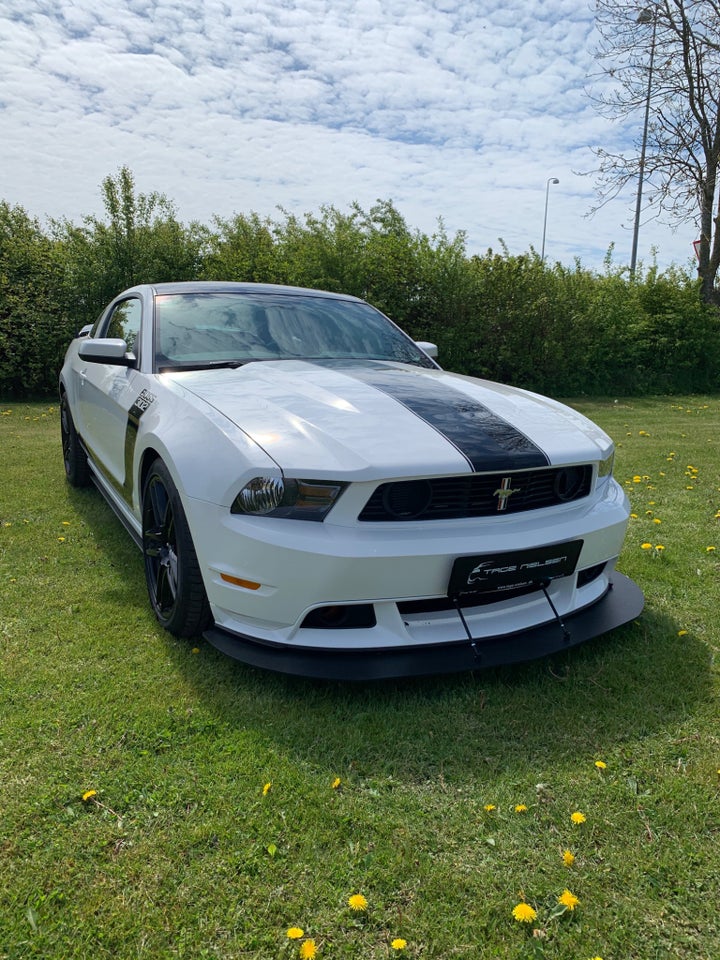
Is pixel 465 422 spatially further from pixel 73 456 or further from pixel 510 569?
pixel 73 456

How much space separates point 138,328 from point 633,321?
12.0 metres

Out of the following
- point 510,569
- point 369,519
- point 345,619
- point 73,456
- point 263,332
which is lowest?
point 73,456

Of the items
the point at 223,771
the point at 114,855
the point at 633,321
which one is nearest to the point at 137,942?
the point at 114,855

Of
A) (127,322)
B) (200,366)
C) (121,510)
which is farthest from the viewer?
(127,322)

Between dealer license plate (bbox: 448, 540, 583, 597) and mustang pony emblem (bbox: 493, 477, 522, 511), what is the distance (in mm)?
177

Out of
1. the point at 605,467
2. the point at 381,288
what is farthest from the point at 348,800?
the point at 381,288

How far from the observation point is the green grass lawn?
4.78ft

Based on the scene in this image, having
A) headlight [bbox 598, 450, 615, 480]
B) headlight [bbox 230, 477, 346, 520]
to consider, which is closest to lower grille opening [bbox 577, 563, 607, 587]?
headlight [bbox 598, 450, 615, 480]

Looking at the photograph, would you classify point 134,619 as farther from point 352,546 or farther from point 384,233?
point 384,233

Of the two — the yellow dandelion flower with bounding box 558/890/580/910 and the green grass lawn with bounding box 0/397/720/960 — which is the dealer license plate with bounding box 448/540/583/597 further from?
the yellow dandelion flower with bounding box 558/890/580/910

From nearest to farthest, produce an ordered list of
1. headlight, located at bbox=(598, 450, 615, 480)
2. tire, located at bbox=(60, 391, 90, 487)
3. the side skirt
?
1. headlight, located at bbox=(598, 450, 615, 480)
2. the side skirt
3. tire, located at bbox=(60, 391, 90, 487)

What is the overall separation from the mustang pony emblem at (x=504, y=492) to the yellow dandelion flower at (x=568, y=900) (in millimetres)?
1147

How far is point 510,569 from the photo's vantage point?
224 centimetres

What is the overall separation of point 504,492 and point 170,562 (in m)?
1.31
